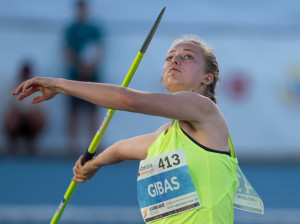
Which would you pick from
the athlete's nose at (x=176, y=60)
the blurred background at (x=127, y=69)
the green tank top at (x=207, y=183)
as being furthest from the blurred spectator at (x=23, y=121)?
the green tank top at (x=207, y=183)

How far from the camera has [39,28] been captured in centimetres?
1101

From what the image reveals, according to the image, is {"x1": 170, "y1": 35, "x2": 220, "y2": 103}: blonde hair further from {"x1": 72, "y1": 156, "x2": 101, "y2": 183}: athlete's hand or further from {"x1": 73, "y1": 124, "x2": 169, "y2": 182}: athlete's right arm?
{"x1": 72, "y1": 156, "x2": 101, "y2": 183}: athlete's hand

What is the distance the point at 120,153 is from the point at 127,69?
7.44 metres

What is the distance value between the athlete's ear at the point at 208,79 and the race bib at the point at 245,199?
470 millimetres

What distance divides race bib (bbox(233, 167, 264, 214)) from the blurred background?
6162 mm

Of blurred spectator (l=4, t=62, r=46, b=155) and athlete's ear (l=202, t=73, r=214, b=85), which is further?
blurred spectator (l=4, t=62, r=46, b=155)

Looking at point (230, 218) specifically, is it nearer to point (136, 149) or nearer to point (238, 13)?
point (136, 149)

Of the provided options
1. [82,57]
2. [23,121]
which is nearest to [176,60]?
[82,57]

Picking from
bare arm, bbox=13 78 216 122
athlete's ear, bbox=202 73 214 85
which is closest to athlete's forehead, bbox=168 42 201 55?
athlete's ear, bbox=202 73 214 85

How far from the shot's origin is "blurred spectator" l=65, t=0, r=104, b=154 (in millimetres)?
9656

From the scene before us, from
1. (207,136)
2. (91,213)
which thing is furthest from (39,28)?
(207,136)

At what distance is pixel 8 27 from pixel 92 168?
309 inches

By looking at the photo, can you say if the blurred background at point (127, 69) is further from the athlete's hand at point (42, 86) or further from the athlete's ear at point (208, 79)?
the athlete's hand at point (42, 86)

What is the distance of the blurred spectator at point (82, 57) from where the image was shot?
31.7ft
